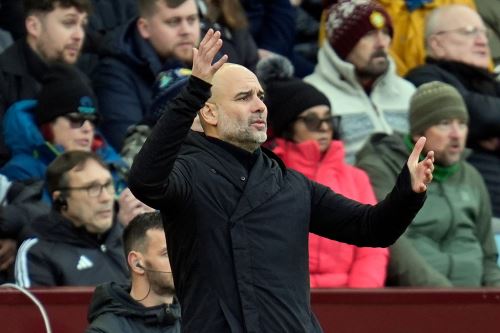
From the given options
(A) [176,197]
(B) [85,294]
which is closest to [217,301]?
(A) [176,197]

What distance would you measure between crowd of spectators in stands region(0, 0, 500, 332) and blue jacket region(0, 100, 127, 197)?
11mm

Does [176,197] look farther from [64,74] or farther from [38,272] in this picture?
[64,74]

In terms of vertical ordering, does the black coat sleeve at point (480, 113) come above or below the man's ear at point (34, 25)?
below

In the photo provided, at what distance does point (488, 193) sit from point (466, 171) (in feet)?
1.58

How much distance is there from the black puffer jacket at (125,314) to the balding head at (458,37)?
4147 mm

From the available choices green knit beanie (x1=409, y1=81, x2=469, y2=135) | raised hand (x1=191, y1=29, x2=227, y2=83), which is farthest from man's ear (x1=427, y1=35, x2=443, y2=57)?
Answer: raised hand (x1=191, y1=29, x2=227, y2=83)

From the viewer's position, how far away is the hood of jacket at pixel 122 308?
698 cm

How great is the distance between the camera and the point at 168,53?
394 inches

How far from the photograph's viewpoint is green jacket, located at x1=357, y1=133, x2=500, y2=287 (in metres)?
8.64

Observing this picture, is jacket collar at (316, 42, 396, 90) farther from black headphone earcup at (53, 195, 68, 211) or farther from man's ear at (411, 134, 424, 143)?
black headphone earcup at (53, 195, 68, 211)

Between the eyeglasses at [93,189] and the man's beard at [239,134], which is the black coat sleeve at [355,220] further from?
the eyeglasses at [93,189]

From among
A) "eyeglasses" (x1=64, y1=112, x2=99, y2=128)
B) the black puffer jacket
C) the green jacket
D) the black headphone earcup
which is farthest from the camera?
"eyeglasses" (x1=64, y1=112, x2=99, y2=128)

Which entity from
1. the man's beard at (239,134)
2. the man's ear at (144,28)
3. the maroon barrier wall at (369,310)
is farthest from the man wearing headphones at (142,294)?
the man's ear at (144,28)

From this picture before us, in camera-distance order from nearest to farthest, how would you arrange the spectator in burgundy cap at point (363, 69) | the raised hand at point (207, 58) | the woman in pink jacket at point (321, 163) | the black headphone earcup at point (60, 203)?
the raised hand at point (207, 58) < the black headphone earcup at point (60, 203) < the woman in pink jacket at point (321, 163) < the spectator in burgundy cap at point (363, 69)
